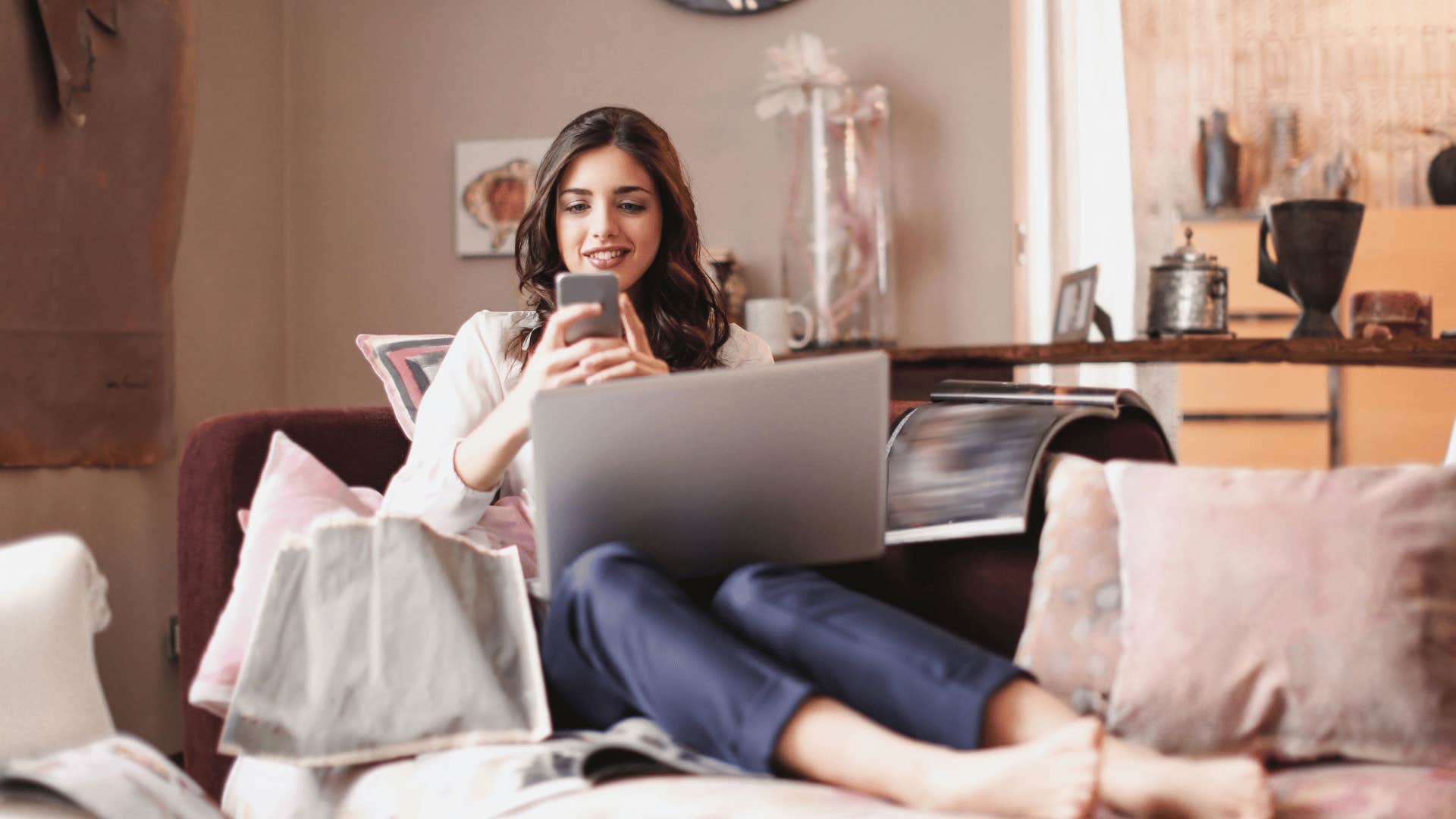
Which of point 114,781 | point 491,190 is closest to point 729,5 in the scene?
point 491,190

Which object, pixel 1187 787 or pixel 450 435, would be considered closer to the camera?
pixel 1187 787

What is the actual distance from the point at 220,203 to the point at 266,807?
6.32 feet

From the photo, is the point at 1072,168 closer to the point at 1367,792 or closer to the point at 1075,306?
the point at 1075,306

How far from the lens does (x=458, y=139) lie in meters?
3.17

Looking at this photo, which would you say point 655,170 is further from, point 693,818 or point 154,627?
point 154,627

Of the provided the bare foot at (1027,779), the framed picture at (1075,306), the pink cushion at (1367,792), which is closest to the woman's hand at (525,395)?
the bare foot at (1027,779)

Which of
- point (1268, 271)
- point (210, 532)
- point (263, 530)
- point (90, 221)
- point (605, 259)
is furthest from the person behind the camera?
point (1268, 271)

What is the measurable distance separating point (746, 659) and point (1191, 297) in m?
1.80

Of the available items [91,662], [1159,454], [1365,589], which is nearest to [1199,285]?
[1159,454]

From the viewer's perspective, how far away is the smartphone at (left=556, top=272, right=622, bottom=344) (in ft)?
4.61

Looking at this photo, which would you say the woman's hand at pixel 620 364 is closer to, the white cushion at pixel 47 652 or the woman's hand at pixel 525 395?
the woman's hand at pixel 525 395

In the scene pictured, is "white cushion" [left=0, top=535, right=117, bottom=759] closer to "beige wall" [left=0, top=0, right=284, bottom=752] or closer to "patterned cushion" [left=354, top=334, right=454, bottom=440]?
"patterned cushion" [left=354, top=334, right=454, bottom=440]

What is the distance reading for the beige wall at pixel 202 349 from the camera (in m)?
2.36

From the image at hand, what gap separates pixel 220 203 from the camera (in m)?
2.87
